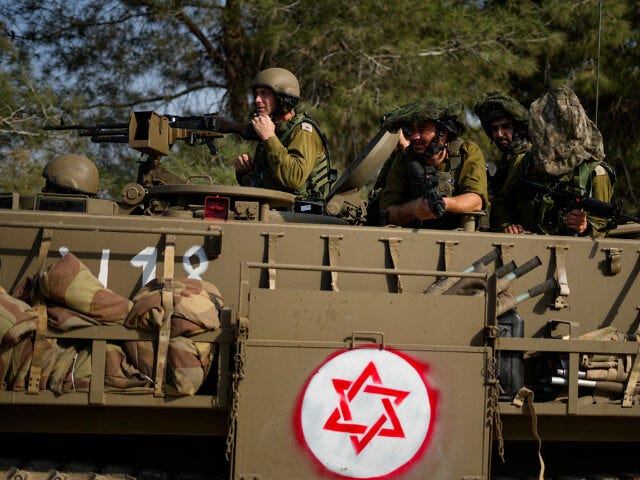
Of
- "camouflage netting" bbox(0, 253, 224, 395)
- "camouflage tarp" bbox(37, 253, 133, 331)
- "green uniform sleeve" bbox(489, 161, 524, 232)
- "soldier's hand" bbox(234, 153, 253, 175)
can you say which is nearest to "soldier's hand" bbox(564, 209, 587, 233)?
"green uniform sleeve" bbox(489, 161, 524, 232)

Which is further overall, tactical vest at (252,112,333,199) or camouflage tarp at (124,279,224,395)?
tactical vest at (252,112,333,199)

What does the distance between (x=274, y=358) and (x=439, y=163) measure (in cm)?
219

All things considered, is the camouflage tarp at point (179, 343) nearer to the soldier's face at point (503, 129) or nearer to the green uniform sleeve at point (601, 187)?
the green uniform sleeve at point (601, 187)

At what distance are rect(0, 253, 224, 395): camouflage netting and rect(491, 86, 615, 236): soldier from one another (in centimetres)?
240

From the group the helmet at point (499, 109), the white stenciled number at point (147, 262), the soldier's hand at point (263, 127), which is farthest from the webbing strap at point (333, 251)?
the helmet at point (499, 109)

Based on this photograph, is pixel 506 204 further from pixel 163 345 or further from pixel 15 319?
pixel 15 319

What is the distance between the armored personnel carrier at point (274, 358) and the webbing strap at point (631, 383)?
0.04 ft

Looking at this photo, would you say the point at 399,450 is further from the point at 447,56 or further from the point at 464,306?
the point at 447,56

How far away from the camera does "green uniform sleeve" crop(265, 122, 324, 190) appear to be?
6414 mm

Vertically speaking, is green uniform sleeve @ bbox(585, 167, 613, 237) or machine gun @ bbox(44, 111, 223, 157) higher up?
machine gun @ bbox(44, 111, 223, 157)

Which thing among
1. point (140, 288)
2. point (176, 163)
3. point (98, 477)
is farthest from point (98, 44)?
point (98, 477)

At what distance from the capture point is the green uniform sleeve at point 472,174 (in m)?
6.23

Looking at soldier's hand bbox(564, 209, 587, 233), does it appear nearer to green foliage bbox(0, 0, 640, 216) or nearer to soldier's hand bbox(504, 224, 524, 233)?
soldier's hand bbox(504, 224, 524, 233)

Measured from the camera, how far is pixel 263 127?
655 centimetres
